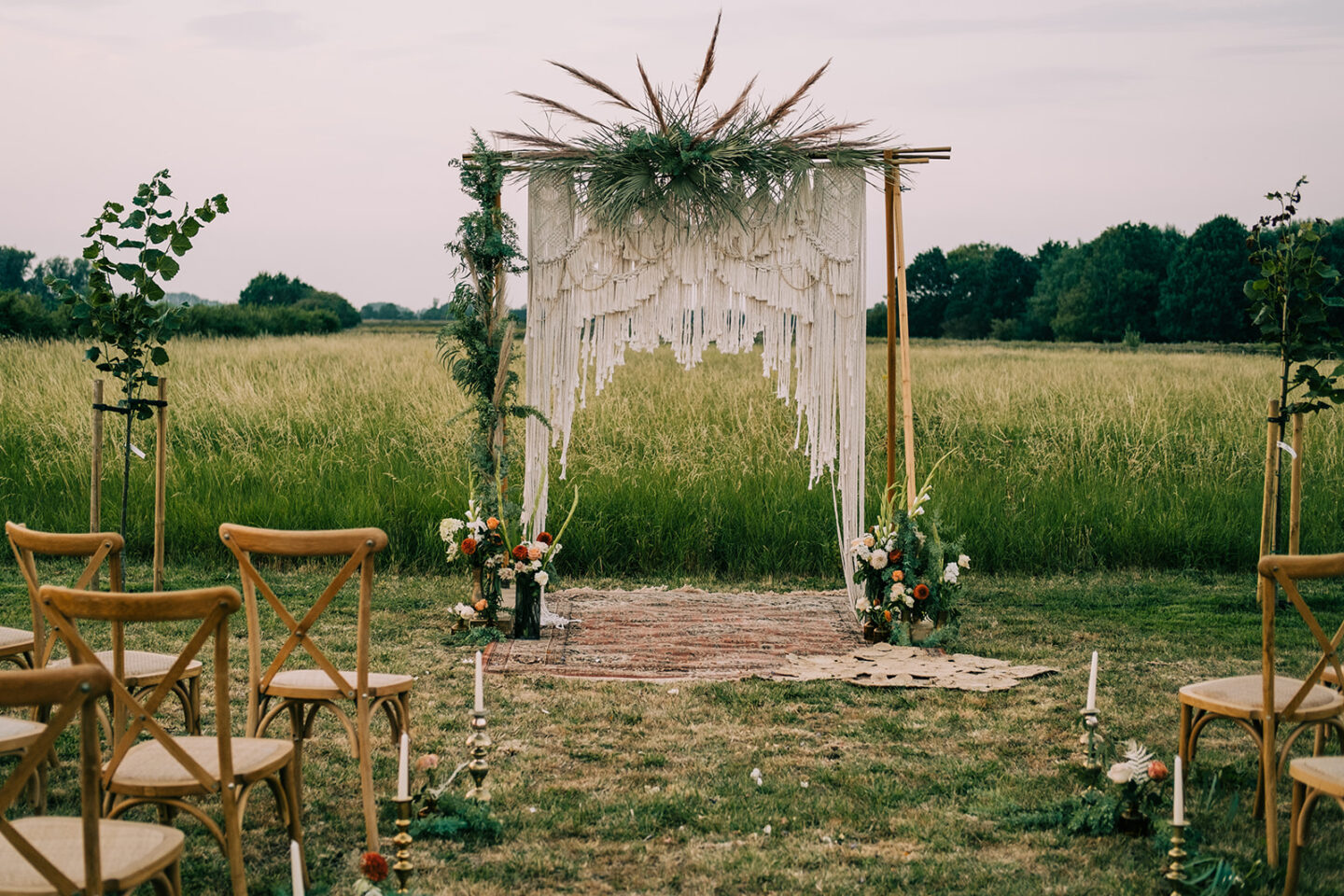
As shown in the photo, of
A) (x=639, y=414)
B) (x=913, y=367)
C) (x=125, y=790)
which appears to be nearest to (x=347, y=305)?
(x=913, y=367)

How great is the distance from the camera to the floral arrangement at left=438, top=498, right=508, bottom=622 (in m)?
5.86

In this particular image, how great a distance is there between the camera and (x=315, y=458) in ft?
30.9

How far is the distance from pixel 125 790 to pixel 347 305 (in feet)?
167

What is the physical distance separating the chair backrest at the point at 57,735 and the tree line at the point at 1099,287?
3062 centimetres

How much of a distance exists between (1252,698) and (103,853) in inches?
121

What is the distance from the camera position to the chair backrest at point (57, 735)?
187 cm

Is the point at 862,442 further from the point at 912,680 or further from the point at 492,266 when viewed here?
the point at 492,266

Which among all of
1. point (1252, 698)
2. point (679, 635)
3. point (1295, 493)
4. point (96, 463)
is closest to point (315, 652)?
point (1252, 698)

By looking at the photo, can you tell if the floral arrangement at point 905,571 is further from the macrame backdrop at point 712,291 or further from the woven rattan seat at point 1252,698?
the woven rattan seat at point 1252,698

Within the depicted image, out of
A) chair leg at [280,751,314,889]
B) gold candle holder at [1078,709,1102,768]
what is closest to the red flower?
chair leg at [280,751,314,889]

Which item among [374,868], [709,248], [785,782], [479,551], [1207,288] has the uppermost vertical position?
[1207,288]

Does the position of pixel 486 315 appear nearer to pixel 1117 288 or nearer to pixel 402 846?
pixel 402 846

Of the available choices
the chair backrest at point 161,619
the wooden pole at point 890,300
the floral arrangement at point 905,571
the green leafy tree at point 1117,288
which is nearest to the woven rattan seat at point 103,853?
the chair backrest at point 161,619

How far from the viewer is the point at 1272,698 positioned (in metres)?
3.21
